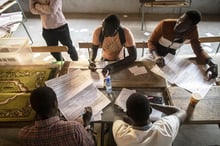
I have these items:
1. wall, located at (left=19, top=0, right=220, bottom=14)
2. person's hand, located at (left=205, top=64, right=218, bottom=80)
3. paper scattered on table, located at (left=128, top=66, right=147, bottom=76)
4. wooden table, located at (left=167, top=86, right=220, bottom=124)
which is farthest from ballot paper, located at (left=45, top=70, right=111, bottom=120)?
wall, located at (left=19, top=0, right=220, bottom=14)

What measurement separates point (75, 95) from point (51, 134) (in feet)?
1.51

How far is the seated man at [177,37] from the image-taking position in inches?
75.6

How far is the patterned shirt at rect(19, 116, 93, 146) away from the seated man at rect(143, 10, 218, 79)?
1055mm

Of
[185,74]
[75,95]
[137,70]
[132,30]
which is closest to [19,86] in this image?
[75,95]

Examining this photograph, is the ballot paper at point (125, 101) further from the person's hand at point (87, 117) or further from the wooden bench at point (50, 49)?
the wooden bench at point (50, 49)

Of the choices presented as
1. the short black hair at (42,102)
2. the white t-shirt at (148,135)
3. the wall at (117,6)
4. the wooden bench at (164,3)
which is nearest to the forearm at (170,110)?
the white t-shirt at (148,135)

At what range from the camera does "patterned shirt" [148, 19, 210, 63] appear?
6.84ft

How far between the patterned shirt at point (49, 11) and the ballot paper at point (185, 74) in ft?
4.24

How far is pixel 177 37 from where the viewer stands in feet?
7.02

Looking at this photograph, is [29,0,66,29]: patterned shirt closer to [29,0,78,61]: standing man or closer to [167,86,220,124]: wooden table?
[29,0,78,61]: standing man

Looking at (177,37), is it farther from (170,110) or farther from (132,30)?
(132,30)

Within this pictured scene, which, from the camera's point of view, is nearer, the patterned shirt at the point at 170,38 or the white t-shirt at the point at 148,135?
the white t-shirt at the point at 148,135

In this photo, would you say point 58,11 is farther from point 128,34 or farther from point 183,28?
point 183,28

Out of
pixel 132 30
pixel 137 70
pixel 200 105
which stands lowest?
pixel 132 30
